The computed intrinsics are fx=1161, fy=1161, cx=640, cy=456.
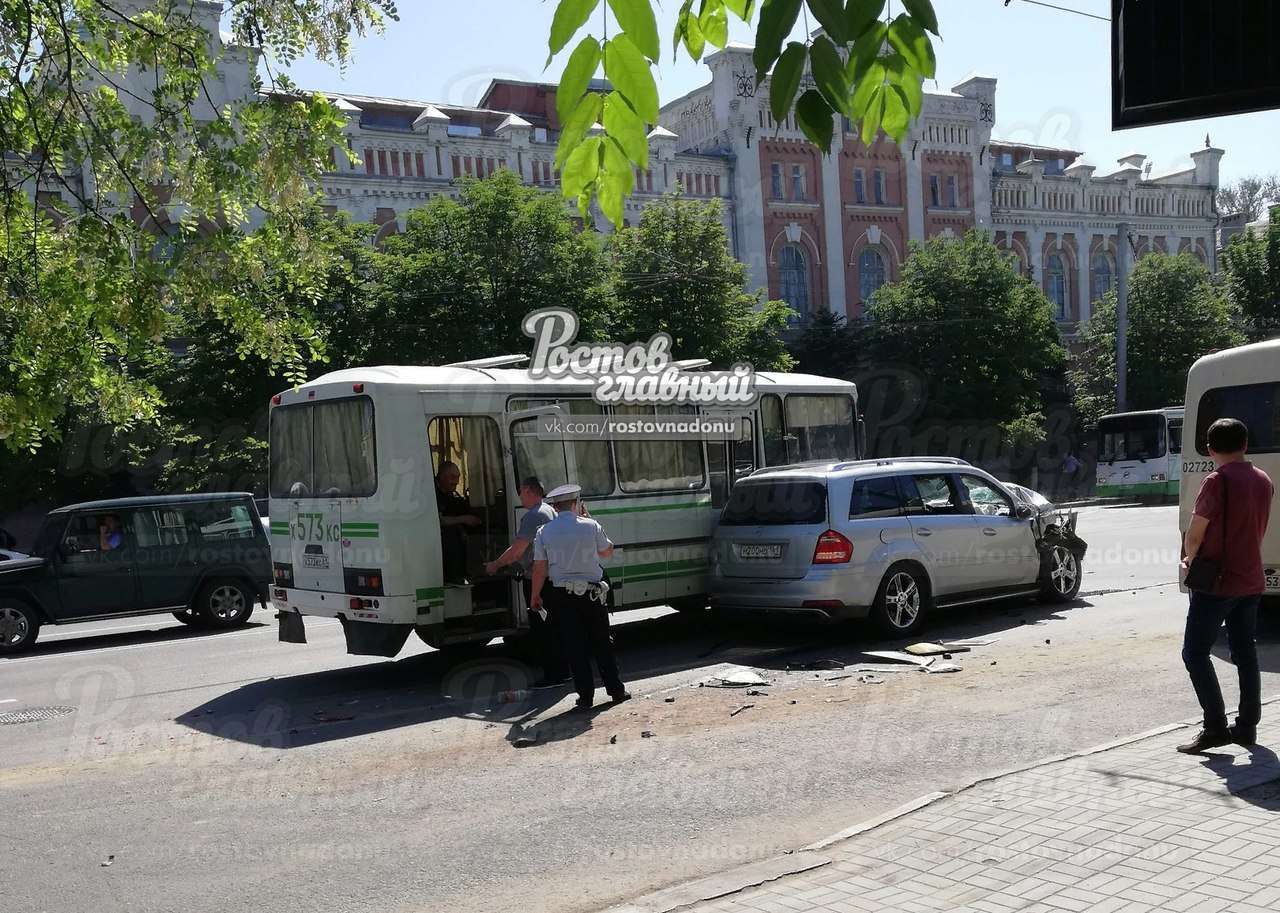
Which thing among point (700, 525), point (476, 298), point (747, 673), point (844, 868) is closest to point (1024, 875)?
point (844, 868)

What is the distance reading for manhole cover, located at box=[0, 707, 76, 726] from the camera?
9.52 m

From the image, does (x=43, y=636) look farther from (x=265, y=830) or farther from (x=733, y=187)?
(x=733, y=187)

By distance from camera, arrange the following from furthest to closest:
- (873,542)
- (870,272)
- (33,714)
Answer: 1. (870,272)
2. (873,542)
3. (33,714)

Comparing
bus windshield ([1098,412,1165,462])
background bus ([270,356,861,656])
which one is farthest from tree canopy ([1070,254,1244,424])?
background bus ([270,356,861,656])

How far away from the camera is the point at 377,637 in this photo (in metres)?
10.2

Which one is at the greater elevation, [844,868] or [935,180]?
[935,180]

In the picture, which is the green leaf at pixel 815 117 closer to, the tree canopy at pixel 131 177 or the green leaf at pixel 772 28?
the green leaf at pixel 772 28

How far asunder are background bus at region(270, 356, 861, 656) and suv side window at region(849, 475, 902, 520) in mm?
1847


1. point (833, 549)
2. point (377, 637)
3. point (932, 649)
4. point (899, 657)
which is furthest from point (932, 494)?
point (377, 637)

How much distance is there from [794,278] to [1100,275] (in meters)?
18.4

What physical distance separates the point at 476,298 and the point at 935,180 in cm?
2901

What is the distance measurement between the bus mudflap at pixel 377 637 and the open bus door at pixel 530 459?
1.06 meters

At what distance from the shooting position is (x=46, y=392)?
9.54m

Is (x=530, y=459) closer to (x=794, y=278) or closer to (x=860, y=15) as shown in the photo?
(x=860, y=15)
